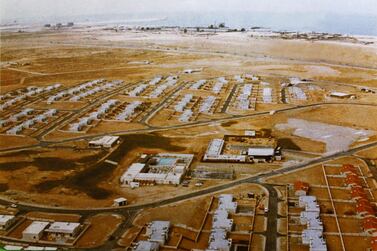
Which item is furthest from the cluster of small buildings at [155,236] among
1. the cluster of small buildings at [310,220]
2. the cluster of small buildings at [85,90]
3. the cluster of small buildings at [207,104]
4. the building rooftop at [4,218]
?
the cluster of small buildings at [85,90]

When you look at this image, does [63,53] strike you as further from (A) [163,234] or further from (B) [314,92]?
(A) [163,234]

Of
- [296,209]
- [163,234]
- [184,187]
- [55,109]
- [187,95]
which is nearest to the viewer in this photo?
[163,234]

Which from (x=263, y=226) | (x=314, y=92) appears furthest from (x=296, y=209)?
(x=314, y=92)

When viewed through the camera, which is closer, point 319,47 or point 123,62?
point 123,62

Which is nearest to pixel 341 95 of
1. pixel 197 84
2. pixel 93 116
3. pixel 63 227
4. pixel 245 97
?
pixel 245 97

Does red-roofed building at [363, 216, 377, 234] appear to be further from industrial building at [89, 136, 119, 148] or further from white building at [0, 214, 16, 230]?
industrial building at [89, 136, 119, 148]

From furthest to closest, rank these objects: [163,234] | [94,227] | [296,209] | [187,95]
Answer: [187,95] → [296,209] → [94,227] → [163,234]
